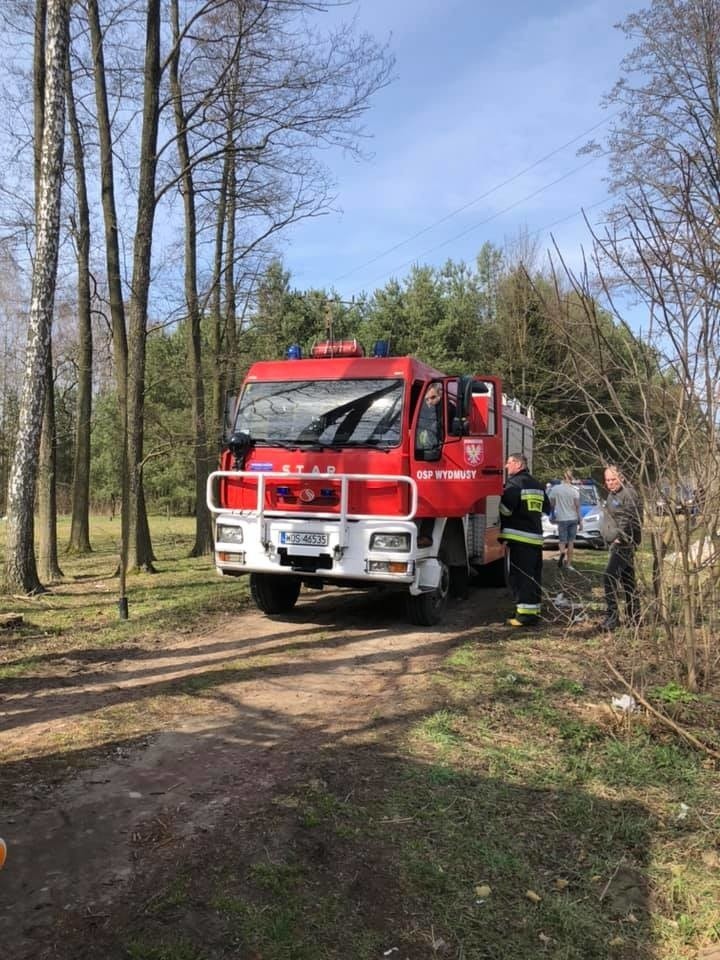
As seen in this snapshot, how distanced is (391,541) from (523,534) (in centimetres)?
191

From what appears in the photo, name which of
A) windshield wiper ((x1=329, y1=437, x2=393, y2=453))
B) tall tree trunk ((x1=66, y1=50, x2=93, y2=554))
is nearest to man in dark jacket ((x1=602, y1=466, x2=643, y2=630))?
windshield wiper ((x1=329, y1=437, x2=393, y2=453))

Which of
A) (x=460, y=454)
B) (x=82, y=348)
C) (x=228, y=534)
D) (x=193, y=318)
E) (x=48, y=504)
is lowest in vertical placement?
(x=228, y=534)

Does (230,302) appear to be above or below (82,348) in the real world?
above

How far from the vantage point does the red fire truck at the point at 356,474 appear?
7469mm

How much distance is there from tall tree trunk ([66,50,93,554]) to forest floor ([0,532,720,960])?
35.3 feet

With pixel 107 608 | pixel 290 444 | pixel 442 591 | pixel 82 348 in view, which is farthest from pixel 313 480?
pixel 82 348

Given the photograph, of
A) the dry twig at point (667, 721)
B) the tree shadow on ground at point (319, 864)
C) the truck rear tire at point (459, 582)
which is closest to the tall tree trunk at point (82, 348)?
the truck rear tire at point (459, 582)

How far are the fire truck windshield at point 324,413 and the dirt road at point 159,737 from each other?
6.88 feet

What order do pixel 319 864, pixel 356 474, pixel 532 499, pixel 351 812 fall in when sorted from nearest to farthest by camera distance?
1. pixel 319 864
2. pixel 351 812
3. pixel 356 474
4. pixel 532 499

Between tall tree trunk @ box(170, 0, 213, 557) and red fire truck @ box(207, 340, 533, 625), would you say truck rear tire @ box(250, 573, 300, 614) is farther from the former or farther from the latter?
tall tree trunk @ box(170, 0, 213, 557)

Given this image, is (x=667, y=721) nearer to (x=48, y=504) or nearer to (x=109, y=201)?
(x=48, y=504)

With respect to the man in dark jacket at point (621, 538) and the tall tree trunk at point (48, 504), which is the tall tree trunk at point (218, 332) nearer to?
the tall tree trunk at point (48, 504)

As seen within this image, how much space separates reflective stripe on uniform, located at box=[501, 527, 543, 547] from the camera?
27.5 ft

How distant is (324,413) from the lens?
8.02 meters
